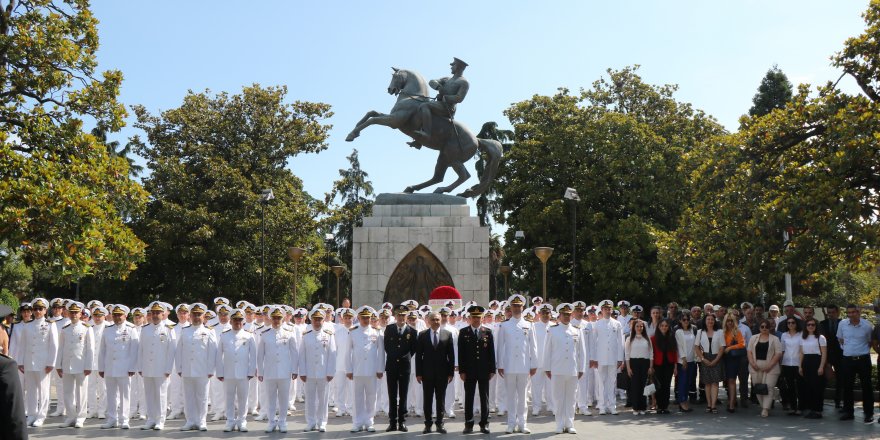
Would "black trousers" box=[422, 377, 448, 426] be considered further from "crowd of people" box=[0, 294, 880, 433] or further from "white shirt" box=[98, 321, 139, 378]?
"white shirt" box=[98, 321, 139, 378]

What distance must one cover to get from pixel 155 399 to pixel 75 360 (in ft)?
4.88

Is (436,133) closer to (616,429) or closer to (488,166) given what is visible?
(488,166)

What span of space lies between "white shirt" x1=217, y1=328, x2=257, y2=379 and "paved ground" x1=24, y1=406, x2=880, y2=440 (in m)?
0.82

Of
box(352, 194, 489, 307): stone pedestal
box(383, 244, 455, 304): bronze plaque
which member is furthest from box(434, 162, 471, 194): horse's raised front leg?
box(383, 244, 455, 304): bronze plaque

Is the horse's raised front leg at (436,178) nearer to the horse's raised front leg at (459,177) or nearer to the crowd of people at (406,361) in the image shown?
the horse's raised front leg at (459,177)

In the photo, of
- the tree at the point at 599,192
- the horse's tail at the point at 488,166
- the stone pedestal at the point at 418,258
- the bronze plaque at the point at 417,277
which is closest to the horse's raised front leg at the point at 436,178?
the horse's tail at the point at 488,166

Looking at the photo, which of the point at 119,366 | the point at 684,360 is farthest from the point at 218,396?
the point at 684,360

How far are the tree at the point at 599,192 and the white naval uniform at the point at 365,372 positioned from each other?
22250 mm

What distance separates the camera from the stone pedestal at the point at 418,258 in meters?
20.2

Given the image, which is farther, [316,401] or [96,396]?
[96,396]

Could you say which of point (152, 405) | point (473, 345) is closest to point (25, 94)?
point (152, 405)

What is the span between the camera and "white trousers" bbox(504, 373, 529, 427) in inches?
440

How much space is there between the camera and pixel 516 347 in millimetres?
11211

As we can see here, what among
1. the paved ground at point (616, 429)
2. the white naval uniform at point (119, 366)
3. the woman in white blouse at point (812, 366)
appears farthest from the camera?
the woman in white blouse at point (812, 366)
